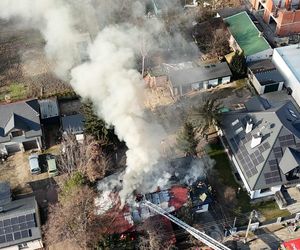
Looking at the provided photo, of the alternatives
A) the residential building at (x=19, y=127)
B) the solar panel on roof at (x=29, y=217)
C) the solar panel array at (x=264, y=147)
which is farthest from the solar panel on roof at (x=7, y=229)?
the solar panel array at (x=264, y=147)

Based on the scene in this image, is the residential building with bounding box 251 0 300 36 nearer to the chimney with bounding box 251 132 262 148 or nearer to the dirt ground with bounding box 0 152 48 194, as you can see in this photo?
the chimney with bounding box 251 132 262 148

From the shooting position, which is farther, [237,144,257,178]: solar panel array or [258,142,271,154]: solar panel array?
[258,142,271,154]: solar panel array

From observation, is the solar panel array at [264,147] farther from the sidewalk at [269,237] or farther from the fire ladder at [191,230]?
the fire ladder at [191,230]

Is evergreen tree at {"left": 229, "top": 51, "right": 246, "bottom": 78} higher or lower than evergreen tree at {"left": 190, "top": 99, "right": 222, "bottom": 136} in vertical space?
higher

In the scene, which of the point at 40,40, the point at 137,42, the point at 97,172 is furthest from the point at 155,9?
the point at 97,172

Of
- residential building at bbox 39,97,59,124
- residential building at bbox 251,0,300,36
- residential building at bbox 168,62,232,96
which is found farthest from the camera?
residential building at bbox 251,0,300,36

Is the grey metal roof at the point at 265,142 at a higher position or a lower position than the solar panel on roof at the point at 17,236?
higher

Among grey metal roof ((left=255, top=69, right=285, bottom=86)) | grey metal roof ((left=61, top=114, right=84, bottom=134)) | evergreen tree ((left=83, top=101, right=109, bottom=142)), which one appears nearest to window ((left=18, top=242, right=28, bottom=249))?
evergreen tree ((left=83, top=101, right=109, bottom=142))
